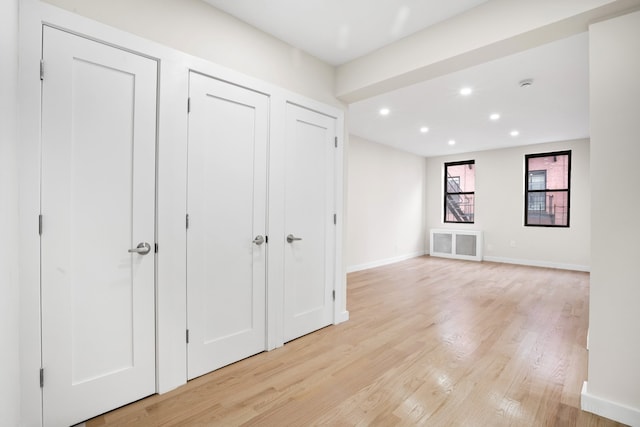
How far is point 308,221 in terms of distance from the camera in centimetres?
298

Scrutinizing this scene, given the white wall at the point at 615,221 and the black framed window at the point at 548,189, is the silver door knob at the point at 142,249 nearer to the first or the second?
the white wall at the point at 615,221

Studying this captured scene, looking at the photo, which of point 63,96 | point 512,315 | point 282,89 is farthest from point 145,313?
point 512,315

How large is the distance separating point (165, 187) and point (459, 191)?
295 inches

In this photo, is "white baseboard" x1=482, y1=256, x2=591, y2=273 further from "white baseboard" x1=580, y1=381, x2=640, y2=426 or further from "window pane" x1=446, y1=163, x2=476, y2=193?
"white baseboard" x1=580, y1=381, x2=640, y2=426

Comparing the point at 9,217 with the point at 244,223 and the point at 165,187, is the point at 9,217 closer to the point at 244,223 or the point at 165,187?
the point at 165,187

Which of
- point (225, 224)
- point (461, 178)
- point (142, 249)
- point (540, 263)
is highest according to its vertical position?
point (461, 178)

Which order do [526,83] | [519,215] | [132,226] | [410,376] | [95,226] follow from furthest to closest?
[519,215]
[526,83]
[410,376]
[132,226]
[95,226]

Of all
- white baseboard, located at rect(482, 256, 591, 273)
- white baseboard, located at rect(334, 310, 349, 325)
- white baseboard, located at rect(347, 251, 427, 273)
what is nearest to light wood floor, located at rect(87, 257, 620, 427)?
white baseboard, located at rect(334, 310, 349, 325)

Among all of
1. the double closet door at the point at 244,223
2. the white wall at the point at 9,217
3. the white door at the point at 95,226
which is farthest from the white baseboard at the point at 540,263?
the white wall at the point at 9,217

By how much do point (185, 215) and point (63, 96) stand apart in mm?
897

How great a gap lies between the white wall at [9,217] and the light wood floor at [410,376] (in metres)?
0.67

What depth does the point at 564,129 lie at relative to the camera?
18.0 ft

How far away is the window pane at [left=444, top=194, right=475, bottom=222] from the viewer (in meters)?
7.78

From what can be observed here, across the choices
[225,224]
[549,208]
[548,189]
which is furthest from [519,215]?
[225,224]
